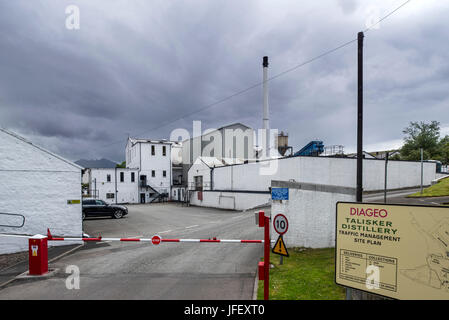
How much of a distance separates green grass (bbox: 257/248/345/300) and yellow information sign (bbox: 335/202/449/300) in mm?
1734

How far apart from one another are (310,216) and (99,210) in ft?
55.8

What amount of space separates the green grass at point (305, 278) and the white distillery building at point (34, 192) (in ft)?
29.6

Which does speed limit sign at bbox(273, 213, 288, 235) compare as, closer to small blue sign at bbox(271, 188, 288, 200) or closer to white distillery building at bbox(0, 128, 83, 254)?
small blue sign at bbox(271, 188, 288, 200)

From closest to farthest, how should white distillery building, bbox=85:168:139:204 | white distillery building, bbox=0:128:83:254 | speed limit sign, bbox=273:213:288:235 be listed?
speed limit sign, bbox=273:213:288:235 < white distillery building, bbox=0:128:83:254 < white distillery building, bbox=85:168:139:204

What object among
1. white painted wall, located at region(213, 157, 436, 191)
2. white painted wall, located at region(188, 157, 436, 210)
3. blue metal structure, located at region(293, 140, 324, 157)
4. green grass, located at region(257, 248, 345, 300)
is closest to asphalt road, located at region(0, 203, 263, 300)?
green grass, located at region(257, 248, 345, 300)

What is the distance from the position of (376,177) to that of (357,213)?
2676cm

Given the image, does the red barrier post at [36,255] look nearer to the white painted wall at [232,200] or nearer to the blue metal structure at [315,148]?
the white painted wall at [232,200]

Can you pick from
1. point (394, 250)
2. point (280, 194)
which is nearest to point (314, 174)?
point (280, 194)

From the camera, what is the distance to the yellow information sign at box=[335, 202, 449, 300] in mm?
3488

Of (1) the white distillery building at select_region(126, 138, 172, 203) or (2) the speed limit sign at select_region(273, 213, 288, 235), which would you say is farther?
(1) the white distillery building at select_region(126, 138, 172, 203)

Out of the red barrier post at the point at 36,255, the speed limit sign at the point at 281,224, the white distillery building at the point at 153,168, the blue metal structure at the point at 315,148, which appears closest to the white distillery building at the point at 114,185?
the white distillery building at the point at 153,168

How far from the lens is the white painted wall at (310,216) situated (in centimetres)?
927

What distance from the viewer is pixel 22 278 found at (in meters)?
7.25

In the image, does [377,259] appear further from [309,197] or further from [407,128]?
[407,128]
